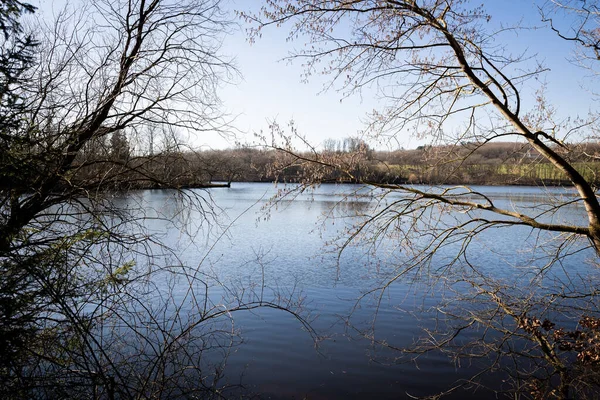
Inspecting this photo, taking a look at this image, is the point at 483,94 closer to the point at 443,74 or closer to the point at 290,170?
the point at 443,74

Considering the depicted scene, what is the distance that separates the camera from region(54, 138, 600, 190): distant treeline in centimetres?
505

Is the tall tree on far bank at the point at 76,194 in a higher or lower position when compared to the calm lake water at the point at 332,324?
higher

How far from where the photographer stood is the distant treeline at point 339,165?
505 centimetres

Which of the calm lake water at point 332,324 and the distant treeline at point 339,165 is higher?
the distant treeline at point 339,165

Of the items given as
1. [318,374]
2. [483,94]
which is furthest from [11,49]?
[318,374]

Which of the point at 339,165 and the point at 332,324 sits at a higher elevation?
the point at 339,165

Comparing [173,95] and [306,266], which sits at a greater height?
[173,95]

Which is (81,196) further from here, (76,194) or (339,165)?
(339,165)

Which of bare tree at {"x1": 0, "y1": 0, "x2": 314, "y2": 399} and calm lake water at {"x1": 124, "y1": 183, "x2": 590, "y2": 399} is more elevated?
bare tree at {"x1": 0, "y1": 0, "x2": 314, "y2": 399}

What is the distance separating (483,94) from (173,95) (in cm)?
358

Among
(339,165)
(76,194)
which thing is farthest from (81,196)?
(339,165)

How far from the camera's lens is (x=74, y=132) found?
4.38 metres

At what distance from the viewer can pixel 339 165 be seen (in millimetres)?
4977

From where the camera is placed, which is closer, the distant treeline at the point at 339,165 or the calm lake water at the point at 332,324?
the distant treeline at the point at 339,165
